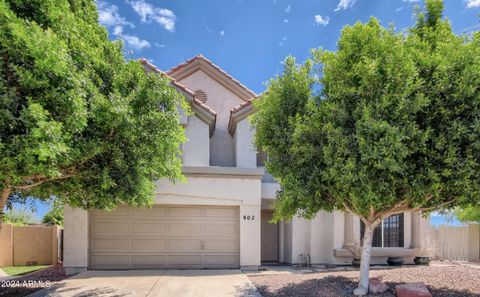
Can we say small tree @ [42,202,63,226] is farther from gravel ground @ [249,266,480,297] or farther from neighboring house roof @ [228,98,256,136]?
gravel ground @ [249,266,480,297]

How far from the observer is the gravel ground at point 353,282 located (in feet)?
28.6

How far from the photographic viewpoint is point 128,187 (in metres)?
8.29

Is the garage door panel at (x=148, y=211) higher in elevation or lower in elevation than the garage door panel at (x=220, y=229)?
higher

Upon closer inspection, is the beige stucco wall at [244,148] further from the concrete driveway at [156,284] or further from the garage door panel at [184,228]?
the concrete driveway at [156,284]

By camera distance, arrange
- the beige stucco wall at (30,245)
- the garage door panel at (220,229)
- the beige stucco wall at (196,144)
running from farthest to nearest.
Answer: the beige stucco wall at (30,245)
the beige stucco wall at (196,144)
the garage door panel at (220,229)

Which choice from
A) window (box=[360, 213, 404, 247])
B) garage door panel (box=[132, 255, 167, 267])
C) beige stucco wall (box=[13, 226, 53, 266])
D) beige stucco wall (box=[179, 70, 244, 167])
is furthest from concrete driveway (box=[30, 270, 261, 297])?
window (box=[360, 213, 404, 247])

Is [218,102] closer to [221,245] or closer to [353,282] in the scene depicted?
[221,245]

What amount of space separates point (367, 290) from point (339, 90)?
504cm

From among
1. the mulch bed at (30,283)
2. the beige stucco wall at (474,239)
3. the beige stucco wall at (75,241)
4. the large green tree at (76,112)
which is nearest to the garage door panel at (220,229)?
the large green tree at (76,112)

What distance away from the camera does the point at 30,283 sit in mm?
10289

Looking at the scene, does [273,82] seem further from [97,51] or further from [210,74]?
[210,74]

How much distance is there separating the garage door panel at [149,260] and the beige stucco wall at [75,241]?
174cm

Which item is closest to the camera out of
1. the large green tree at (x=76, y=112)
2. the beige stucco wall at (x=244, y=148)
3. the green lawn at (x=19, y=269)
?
the large green tree at (x=76, y=112)

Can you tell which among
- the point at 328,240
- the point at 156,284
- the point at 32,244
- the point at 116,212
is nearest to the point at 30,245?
the point at 32,244
